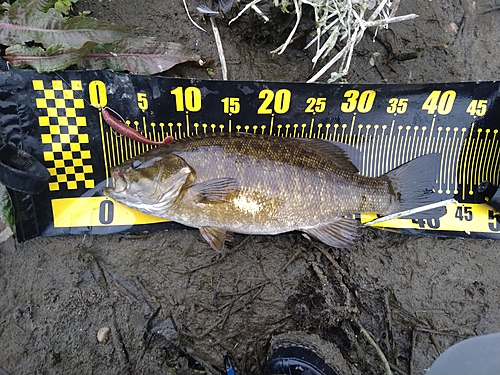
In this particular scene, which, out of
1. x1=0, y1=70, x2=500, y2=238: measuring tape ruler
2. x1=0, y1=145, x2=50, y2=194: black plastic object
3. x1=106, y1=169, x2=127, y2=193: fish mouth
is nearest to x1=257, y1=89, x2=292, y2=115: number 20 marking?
x1=0, y1=70, x2=500, y2=238: measuring tape ruler

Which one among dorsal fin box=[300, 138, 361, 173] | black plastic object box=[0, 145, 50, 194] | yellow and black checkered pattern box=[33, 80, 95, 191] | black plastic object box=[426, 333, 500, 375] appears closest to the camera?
black plastic object box=[426, 333, 500, 375]

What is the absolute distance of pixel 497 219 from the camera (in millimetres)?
2998

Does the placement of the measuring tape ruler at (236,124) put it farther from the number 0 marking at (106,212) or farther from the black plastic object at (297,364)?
the black plastic object at (297,364)

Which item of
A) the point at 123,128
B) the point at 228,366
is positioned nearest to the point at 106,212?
the point at 123,128

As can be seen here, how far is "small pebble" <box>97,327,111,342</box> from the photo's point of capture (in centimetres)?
268

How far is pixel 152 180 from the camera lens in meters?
2.51

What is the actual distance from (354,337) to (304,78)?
204 centimetres

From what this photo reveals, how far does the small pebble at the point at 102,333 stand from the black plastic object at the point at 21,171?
109 centimetres

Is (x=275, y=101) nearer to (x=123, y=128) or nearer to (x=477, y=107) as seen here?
(x=123, y=128)

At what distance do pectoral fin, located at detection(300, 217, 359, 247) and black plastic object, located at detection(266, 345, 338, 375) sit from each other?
2.58 feet

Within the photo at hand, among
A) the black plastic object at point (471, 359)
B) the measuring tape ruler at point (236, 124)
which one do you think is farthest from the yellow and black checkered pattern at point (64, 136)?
the black plastic object at point (471, 359)

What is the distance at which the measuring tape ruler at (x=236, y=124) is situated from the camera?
8.62 ft

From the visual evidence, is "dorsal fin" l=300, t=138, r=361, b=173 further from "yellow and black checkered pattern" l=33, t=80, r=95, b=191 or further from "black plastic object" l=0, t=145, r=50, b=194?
"black plastic object" l=0, t=145, r=50, b=194

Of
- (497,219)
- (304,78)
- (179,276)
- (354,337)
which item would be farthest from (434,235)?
(179,276)
